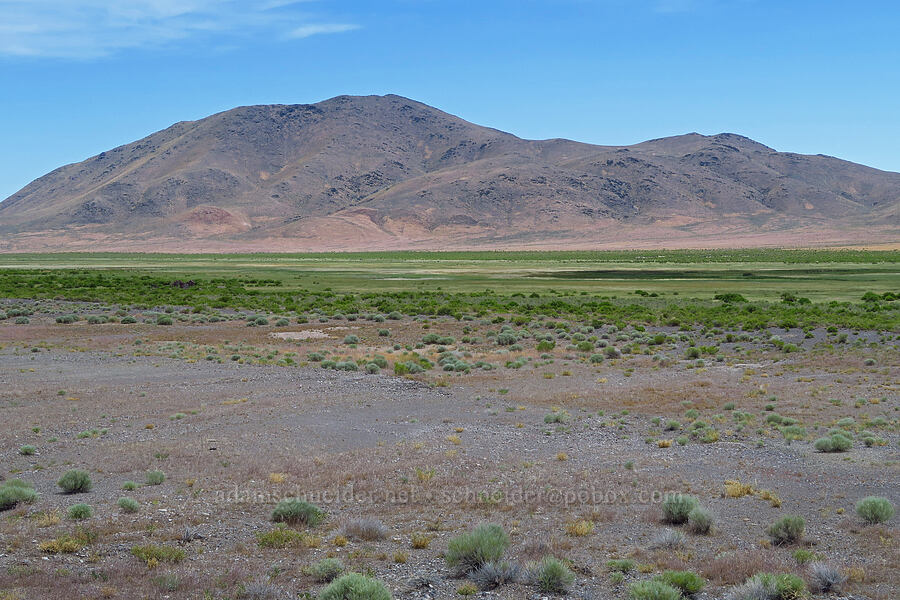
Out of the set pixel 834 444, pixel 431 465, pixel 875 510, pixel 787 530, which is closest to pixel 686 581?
pixel 787 530

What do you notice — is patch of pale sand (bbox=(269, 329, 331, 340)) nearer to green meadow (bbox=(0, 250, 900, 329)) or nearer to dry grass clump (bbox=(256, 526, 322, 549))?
green meadow (bbox=(0, 250, 900, 329))

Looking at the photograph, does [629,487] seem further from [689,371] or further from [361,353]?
[361,353]

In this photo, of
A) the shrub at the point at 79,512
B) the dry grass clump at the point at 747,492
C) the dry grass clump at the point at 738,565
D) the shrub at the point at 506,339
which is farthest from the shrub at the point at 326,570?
the shrub at the point at 506,339

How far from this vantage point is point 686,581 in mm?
7820

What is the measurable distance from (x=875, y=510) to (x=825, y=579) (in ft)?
8.74

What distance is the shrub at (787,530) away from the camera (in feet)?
30.3

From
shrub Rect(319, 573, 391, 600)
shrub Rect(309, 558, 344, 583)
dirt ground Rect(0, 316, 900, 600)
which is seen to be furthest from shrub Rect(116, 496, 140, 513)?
shrub Rect(319, 573, 391, 600)

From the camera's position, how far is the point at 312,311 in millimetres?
48531

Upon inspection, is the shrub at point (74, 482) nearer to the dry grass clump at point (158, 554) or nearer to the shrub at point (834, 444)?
the dry grass clump at point (158, 554)

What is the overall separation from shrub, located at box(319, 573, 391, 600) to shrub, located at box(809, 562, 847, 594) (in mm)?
4623

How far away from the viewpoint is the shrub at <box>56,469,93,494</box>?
37.9 feet

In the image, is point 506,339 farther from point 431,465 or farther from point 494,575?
point 494,575

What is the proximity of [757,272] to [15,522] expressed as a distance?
289ft

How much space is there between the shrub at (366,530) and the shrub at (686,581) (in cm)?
367
